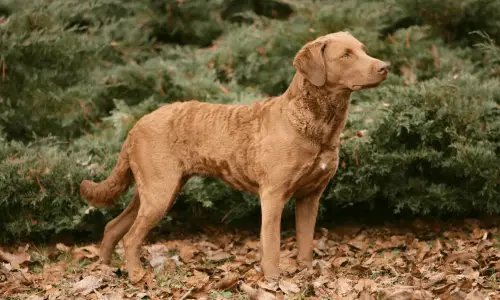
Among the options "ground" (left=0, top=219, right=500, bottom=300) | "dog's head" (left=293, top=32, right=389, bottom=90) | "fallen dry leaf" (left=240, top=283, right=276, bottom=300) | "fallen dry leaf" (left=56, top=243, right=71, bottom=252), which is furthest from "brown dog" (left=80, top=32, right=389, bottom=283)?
"fallen dry leaf" (left=56, top=243, right=71, bottom=252)

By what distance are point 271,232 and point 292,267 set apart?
648 millimetres

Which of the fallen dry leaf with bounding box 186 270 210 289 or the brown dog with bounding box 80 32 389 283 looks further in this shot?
the fallen dry leaf with bounding box 186 270 210 289

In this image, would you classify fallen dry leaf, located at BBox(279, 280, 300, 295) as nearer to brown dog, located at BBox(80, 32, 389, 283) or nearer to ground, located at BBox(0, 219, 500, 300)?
ground, located at BBox(0, 219, 500, 300)

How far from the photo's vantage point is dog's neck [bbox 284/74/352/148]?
4414mm

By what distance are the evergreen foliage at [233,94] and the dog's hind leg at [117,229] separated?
0.94m

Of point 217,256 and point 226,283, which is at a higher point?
point 226,283

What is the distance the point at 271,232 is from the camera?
4.58 m

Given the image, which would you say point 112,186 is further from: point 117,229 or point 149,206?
point 149,206

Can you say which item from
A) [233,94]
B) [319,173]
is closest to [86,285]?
[319,173]

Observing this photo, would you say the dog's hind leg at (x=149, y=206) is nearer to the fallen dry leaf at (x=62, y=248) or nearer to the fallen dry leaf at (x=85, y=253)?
the fallen dry leaf at (x=85, y=253)

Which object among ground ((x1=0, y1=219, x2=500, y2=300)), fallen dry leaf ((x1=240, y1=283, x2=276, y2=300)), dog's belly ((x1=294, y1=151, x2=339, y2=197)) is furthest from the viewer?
dog's belly ((x1=294, y1=151, x2=339, y2=197))

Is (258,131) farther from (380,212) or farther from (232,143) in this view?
(380,212)

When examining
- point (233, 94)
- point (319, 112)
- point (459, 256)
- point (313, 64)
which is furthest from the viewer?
point (233, 94)

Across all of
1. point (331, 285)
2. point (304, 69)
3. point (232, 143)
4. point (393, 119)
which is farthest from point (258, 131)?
point (393, 119)
